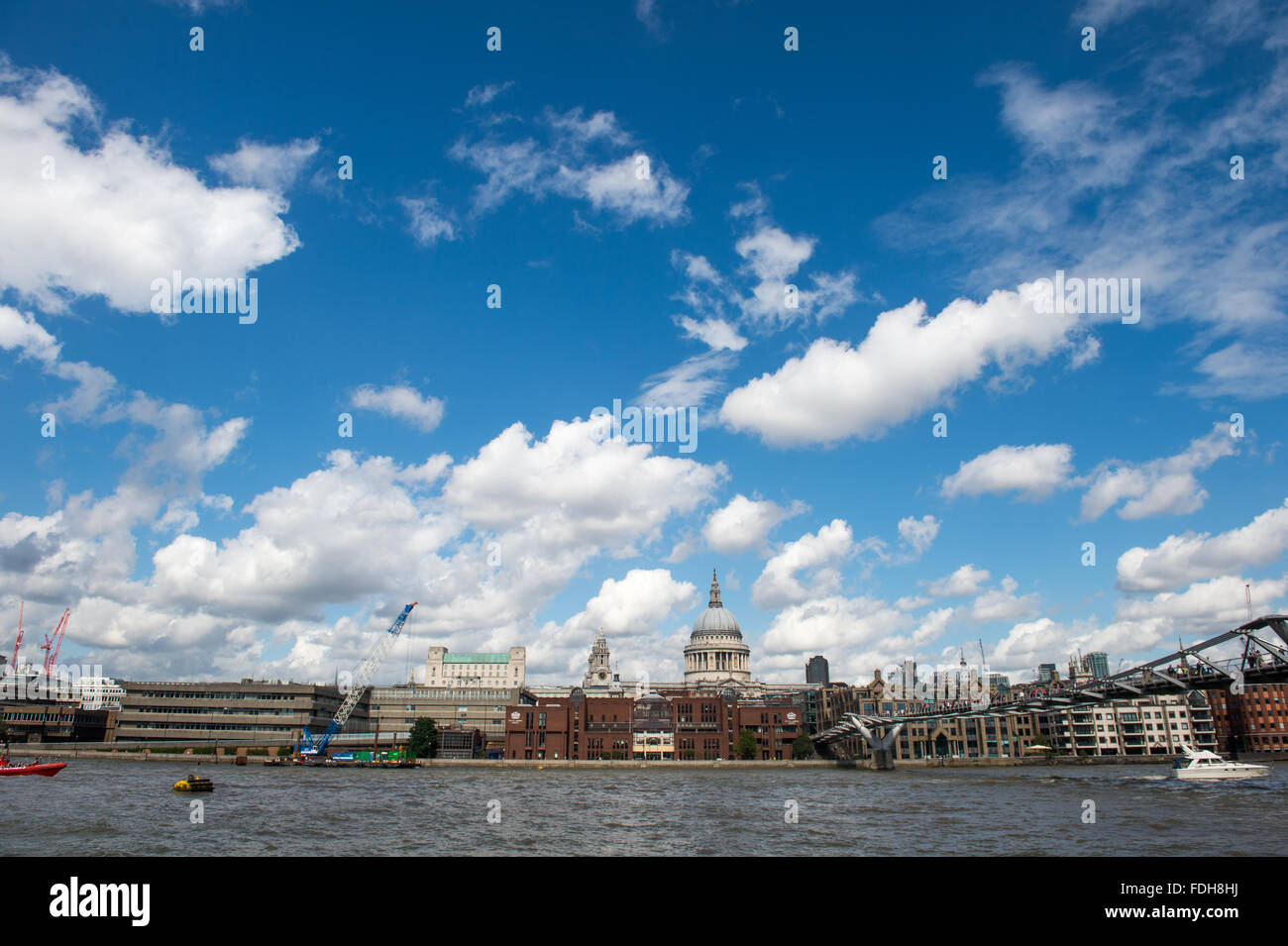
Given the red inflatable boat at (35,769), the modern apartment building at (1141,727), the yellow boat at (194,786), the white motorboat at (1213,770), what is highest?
the yellow boat at (194,786)

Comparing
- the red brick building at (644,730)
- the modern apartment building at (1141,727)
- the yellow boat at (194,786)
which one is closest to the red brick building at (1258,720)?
the modern apartment building at (1141,727)

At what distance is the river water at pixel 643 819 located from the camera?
36.9 m

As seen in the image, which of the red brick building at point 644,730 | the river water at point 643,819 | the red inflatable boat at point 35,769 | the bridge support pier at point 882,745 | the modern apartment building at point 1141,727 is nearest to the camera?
the river water at point 643,819

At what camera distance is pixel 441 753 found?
529ft

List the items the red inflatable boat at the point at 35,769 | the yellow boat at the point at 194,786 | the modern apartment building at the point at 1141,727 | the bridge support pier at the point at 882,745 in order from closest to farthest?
1. the yellow boat at the point at 194,786
2. the red inflatable boat at the point at 35,769
3. the bridge support pier at the point at 882,745
4. the modern apartment building at the point at 1141,727

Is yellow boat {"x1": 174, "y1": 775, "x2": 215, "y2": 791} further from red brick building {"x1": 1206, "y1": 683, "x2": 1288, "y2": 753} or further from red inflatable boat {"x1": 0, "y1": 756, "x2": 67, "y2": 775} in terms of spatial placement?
red brick building {"x1": 1206, "y1": 683, "x2": 1288, "y2": 753}

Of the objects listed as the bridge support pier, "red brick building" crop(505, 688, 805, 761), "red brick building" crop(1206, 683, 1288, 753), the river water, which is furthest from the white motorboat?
"red brick building" crop(505, 688, 805, 761)

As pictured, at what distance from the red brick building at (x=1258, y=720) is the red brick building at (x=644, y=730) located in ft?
258

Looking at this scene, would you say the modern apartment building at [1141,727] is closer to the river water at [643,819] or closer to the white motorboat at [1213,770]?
the white motorboat at [1213,770]

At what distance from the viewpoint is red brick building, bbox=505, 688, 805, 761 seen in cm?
15200

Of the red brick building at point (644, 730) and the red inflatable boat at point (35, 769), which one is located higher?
the red inflatable boat at point (35, 769)

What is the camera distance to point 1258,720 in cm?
14775
